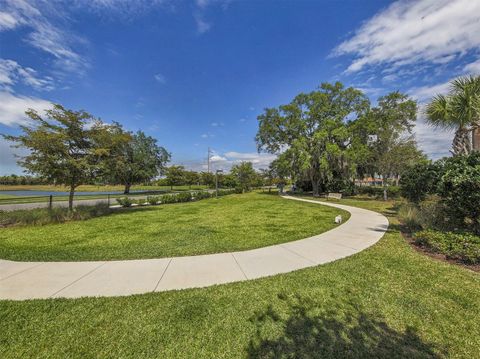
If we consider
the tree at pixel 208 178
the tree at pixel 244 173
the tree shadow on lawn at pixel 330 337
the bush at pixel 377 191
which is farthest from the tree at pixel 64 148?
the tree at pixel 208 178

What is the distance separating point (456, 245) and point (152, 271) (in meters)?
6.64

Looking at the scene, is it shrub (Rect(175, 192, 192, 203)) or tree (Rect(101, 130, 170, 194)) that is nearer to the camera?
shrub (Rect(175, 192, 192, 203))

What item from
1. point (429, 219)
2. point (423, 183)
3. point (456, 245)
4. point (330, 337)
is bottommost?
point (330, 337)

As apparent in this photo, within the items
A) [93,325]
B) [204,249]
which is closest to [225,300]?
[93,325]

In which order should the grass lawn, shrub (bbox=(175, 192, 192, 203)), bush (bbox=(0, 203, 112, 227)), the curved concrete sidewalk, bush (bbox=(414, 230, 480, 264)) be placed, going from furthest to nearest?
shrub (bbox=(175, 192, 192, 203)), bush (bbox=(0, 203, 112, 227)), the grass lawn, bush (bbox=(414, 230, 480, 264)), the curved concrete sidewalk

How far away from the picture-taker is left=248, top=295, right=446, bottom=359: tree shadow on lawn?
2260mm

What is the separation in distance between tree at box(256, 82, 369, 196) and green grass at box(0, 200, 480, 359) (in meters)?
18.4

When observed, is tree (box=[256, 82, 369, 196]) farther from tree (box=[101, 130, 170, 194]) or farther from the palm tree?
tree (box=[101, 130, 170, 194])

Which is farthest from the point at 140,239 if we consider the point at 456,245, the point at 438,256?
the point at 456,245

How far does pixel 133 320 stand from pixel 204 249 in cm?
279

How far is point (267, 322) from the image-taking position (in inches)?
108

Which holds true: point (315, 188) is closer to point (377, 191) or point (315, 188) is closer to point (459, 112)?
point (377, 191)

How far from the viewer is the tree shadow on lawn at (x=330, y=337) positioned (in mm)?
2260

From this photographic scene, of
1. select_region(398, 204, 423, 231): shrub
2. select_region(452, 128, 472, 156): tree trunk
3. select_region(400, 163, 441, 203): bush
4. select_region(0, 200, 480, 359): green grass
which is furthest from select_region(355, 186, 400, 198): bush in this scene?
select_region(0, 200, 480, 359): green grass
